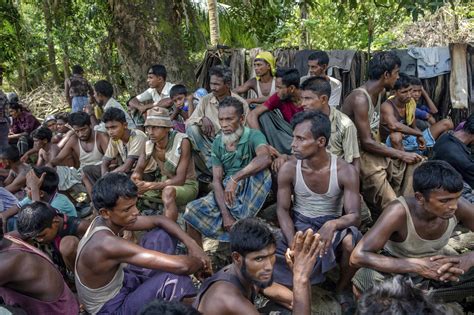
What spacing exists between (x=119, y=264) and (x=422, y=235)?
202cm

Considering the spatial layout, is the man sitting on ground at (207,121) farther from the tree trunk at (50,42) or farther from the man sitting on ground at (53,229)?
the tree trunk at (50,42)

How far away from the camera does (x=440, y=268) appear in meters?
2.98

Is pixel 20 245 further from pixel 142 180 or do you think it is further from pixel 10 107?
pixel 10 107

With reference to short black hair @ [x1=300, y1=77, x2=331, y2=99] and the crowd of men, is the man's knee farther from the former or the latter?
short black hair @ [x1=300, y1=77, x2=331, y2=99]

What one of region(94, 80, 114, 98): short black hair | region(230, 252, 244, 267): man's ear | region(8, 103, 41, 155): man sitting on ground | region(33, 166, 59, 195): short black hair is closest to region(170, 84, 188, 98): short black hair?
region(94, 80, 114, 98): short black hair

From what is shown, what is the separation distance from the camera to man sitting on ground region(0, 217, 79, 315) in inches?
109

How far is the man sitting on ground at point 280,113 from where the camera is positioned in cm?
499

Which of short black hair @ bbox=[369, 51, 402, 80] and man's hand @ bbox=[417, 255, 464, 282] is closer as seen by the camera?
man's hand @ bbox=[417, 255, 464, 282]

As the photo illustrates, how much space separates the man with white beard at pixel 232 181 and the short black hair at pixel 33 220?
118cm

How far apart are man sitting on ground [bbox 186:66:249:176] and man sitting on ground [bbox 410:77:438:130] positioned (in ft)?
6.66

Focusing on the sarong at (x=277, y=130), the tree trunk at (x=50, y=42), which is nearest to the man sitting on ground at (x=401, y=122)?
the sarong at (x=277, y=130)

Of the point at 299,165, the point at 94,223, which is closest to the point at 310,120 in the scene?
the point at 299,165

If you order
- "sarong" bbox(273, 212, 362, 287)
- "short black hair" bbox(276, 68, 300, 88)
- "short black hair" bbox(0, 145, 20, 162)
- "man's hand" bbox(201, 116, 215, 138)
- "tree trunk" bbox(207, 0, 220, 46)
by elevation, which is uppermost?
"tree trunk" bbox(207, 0, 220, 46)

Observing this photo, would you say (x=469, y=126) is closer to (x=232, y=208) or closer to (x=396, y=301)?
(x=232, y=208)
